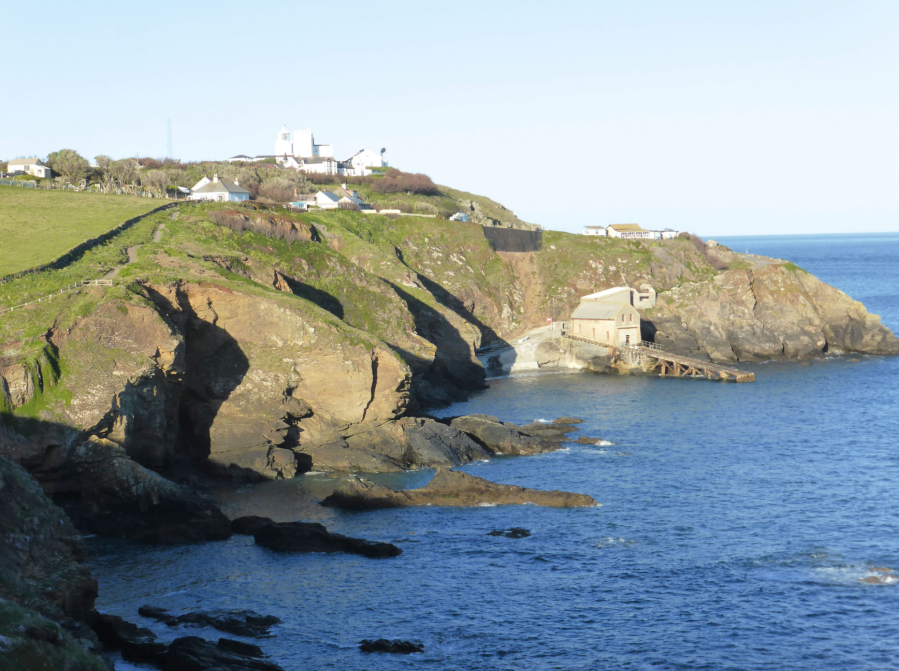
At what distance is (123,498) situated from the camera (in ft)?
137

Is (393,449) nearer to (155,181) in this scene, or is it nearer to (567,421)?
(567,421)

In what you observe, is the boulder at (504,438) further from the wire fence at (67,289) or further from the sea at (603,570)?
the wire fence at (67,289)

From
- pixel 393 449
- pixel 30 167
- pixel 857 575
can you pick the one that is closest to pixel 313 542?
pixel 393 449

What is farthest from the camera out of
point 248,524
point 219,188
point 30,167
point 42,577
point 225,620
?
point 219,188

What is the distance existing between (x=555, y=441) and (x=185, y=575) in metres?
31.6

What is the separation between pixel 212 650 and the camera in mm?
26609

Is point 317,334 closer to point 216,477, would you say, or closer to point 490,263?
point 216,477

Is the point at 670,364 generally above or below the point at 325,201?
below

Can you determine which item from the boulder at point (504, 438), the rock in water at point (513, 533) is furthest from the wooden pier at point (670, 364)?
the rock in water at point (513, 533)

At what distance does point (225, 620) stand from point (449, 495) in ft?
61.6

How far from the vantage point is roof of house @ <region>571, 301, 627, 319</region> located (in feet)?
302

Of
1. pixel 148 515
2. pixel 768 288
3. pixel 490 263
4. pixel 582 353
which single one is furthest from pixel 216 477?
pixel 768 288

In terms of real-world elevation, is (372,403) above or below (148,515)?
above

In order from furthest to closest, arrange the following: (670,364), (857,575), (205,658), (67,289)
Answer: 1. (670,364)
2. (67,289)
3. (857,575)
4. (205,658)
